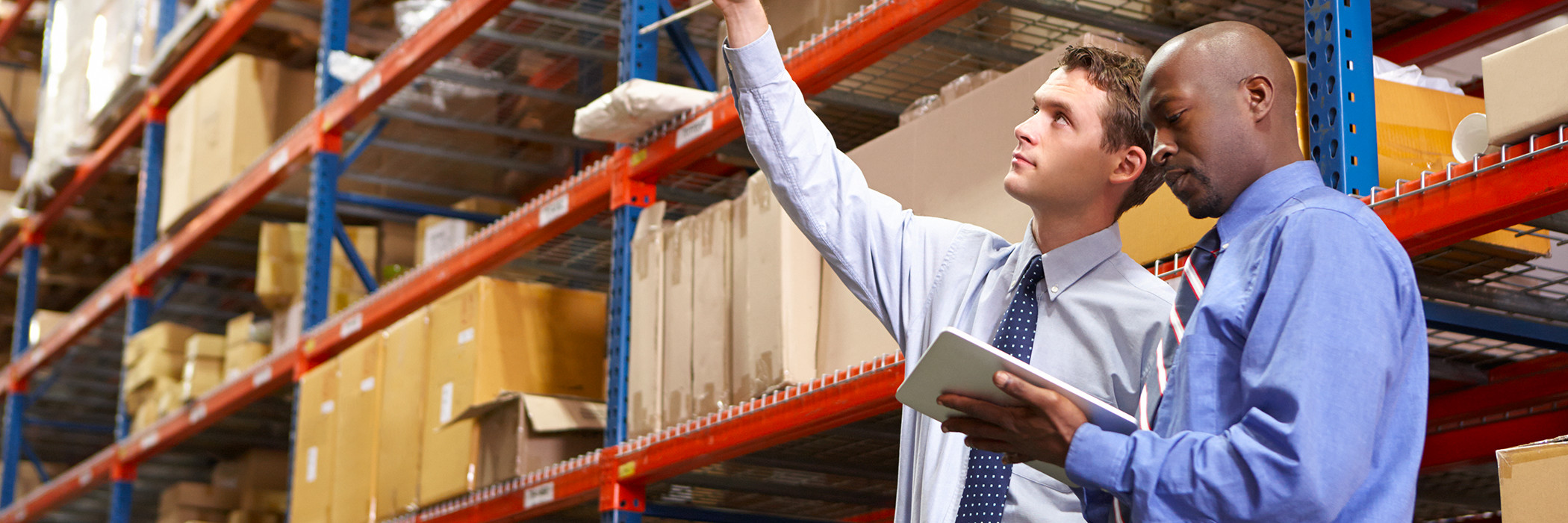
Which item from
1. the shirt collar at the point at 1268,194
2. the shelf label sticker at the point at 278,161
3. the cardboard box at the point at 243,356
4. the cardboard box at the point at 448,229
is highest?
the shelf label sticker at the point at 278,161

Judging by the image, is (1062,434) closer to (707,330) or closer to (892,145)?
(892,145)

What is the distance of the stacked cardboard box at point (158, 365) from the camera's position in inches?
227

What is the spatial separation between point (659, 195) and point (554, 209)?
0.26m

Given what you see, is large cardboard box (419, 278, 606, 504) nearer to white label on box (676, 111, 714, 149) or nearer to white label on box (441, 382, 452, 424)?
white label on box (441, 382, 452, 424)

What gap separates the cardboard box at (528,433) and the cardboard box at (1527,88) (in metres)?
2.32

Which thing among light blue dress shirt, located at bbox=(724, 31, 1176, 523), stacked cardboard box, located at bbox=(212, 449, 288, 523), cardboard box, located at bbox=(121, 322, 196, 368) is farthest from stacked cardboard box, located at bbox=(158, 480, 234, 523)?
light blue dress shirt, located at bbox=(724, 31, 1176, 523)

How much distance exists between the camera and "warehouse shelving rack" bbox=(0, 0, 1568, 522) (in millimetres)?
1726

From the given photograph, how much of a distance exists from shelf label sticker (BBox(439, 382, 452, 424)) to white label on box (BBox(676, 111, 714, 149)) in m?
0.93

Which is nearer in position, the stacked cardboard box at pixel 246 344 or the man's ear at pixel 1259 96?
the man's ear at pixel 1259 96

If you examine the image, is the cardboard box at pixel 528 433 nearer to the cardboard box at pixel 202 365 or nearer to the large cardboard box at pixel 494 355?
the large cardboard box at pixel 494 355

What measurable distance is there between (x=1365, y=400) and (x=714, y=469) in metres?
2.50

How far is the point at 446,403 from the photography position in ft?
12.0

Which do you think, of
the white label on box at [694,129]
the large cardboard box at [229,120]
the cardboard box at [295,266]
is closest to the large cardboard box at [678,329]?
the white label on box at [694,129]

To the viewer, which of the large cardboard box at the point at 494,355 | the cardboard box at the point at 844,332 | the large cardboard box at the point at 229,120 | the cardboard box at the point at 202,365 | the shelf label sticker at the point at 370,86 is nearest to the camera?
the cardboard box at the point at 844,332
